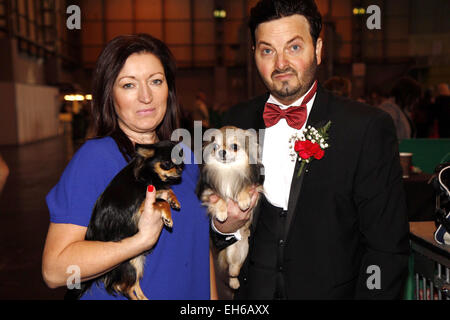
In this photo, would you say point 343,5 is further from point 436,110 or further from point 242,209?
point 242,209

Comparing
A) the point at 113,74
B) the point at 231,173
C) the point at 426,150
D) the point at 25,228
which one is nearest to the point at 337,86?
the point at 426,150

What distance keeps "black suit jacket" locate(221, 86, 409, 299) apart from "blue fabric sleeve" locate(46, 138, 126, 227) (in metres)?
0.90

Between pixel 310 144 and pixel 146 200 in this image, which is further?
pixel 310 144

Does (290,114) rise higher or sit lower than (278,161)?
higher

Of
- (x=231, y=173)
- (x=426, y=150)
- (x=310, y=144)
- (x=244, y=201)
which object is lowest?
(x=426, y=150)

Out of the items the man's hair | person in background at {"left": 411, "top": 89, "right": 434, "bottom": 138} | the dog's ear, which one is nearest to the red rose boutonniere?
the man's hair

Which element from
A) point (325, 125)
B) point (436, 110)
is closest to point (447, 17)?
point (436, 110)

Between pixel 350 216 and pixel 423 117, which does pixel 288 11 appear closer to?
pixel 350 216

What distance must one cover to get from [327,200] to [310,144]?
0.97 feet

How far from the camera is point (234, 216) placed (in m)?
2.39

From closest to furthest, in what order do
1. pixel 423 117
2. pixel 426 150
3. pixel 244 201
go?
pixel 244 201 < pixel 426 150 < pixel 423 117

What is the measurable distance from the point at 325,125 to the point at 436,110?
29.4ft

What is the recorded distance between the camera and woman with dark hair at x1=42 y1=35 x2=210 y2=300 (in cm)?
174

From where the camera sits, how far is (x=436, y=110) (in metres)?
9.86
